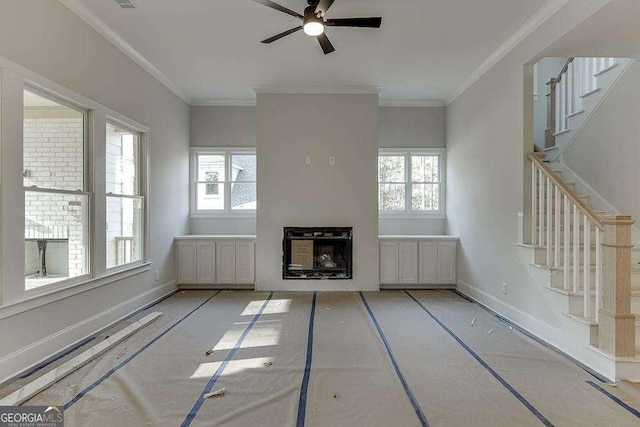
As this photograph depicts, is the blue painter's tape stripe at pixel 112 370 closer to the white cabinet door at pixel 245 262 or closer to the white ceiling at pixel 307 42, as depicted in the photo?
the white cabinet door at pixel 245 262

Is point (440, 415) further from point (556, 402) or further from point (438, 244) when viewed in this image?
point (438, 244)

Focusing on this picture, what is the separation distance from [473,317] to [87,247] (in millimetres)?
4279

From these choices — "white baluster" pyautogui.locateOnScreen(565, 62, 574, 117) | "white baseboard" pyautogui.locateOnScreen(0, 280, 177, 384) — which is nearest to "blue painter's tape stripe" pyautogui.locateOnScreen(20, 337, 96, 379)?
"white baseboard" pyautogui.locateOnScreen(0, 280, 177, 384)

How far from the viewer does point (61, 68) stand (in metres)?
2.89

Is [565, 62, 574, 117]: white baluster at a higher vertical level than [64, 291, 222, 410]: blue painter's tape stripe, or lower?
higher

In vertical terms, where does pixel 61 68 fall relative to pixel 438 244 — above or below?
above

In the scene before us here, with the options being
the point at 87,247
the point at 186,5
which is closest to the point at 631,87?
the point at 186,5

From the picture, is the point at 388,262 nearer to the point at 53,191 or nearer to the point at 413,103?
the point at 413,103

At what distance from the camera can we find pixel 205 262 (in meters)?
5.23

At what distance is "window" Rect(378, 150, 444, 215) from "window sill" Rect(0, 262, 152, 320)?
4172 millimetres

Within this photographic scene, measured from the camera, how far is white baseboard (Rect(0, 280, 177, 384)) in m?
2.42

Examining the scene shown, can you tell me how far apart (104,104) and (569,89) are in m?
5.76

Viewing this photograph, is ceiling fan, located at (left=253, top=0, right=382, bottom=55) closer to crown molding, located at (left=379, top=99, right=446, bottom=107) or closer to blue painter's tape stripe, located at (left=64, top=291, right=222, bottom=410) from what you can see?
crown molding, located at (left=379, top=99, right=446, bottom=107)

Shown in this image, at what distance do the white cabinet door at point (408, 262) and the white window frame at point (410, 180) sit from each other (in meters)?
0.78
